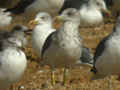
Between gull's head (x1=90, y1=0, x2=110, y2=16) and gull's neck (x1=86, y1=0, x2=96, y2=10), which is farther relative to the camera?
gull's neck (x1=86, y1=0, x2=96, y2=10)

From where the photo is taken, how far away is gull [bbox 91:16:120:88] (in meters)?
6.82

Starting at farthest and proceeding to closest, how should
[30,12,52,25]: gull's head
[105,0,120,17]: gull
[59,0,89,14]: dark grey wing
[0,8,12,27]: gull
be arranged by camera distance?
[105,0,120,17]: gull, [0,8,12,27]: gull, [59,0,89,14]: dark grey wing, [30,12,52,25]: gull's head

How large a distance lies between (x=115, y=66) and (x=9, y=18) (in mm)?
8717

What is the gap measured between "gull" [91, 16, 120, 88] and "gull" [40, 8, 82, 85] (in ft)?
1.73

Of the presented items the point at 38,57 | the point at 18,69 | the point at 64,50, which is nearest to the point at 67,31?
the point at 64,50

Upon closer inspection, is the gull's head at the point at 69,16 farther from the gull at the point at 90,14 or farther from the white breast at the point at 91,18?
the white breast at the point at 91,18

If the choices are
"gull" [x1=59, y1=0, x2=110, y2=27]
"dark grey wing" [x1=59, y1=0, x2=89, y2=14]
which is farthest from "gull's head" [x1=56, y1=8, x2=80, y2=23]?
"dark grey wing" [x1=59, y1=0, x2=89, y2=14]

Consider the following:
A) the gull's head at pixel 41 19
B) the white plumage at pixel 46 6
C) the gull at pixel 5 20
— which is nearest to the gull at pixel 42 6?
the white plumage at pixel 46 6

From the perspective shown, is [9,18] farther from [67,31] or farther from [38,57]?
[67,31]

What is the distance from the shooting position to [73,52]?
781cm

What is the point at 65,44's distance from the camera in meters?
7.75

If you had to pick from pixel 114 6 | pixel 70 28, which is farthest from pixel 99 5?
pixel 70 28

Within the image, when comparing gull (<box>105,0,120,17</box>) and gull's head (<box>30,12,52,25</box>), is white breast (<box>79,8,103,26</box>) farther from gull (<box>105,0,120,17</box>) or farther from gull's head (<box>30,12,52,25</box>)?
gull's head (<box>30,12,52,25</box>)

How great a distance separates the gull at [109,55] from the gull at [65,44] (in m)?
0.53
